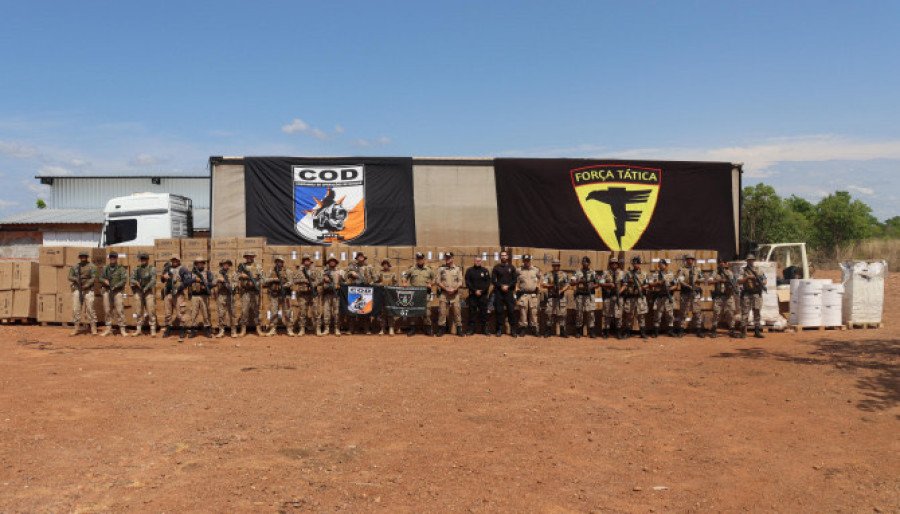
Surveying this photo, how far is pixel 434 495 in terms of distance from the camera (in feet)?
16.6

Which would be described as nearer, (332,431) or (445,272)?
(332,431)

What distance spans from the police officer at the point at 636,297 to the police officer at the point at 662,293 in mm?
263

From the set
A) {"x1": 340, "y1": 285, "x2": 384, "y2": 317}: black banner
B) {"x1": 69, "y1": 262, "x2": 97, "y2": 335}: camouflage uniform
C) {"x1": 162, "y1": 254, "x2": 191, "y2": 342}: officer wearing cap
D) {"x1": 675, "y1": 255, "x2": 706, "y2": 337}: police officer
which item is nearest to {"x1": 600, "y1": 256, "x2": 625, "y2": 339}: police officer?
{"x1": 675, "y1": 255, "x2": 706, "y2": 337}: police officer

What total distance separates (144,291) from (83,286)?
1.50 meters

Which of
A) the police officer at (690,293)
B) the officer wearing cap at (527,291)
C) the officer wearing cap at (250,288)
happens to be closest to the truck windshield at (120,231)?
the officer wearing cap at (250,288)

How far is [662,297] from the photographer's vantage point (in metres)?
13.8

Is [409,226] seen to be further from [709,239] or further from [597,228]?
[709,239]

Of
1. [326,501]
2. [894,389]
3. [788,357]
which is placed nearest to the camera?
[326,501]

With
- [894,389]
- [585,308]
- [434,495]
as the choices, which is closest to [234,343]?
[585,308]

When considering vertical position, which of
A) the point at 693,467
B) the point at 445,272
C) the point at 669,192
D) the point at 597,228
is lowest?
the point at 693,467

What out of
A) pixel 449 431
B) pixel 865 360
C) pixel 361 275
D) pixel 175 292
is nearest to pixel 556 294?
pixel 361 275

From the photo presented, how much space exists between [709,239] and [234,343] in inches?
463

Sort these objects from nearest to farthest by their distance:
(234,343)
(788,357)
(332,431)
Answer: (332,431) → (788,357) → (234,343)

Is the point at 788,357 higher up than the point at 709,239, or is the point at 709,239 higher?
the point at 709,239
